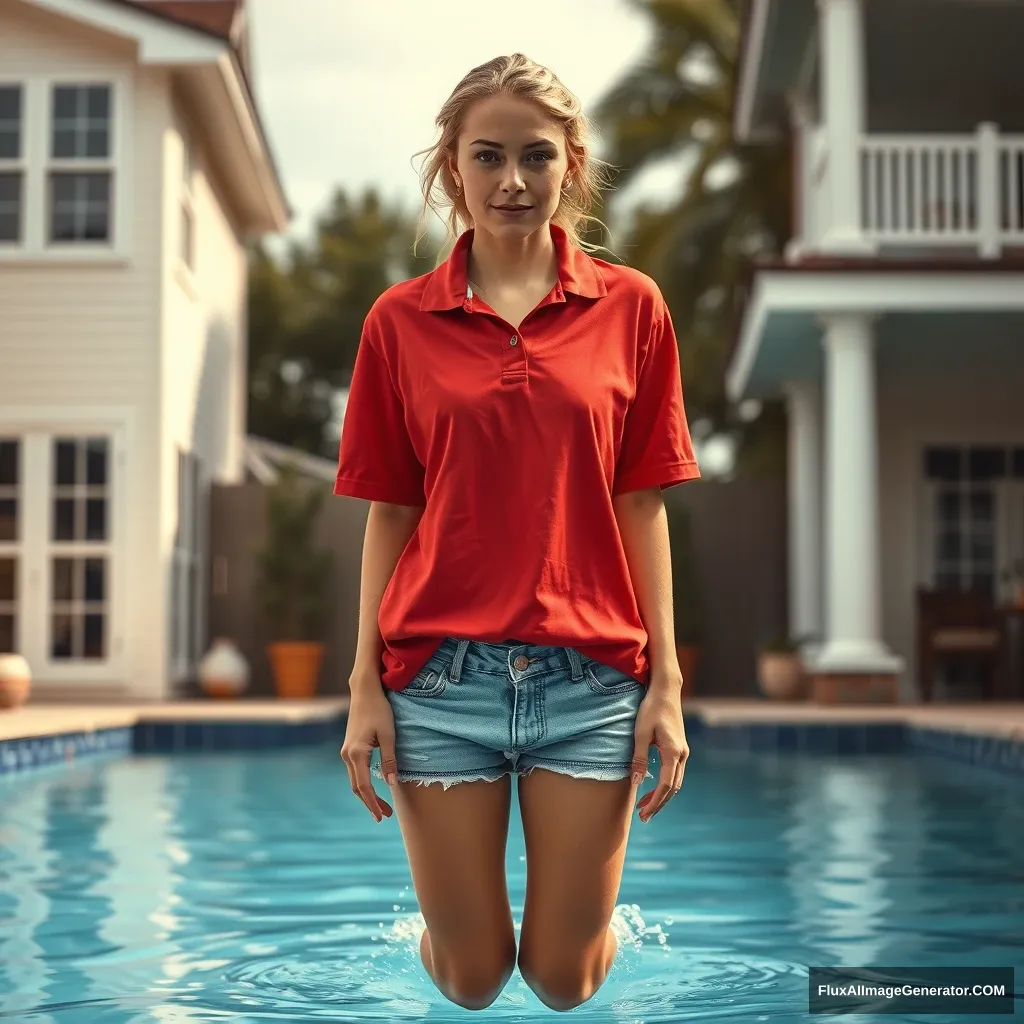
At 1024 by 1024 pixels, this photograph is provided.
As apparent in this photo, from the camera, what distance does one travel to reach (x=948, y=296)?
1164 cm

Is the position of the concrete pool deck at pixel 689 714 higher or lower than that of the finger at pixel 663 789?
lower

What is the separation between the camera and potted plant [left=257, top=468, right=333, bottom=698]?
14.6m

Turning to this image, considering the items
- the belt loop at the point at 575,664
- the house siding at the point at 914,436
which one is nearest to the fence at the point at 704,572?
the house siding at the point at 914,436

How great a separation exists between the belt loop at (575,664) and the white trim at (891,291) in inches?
369

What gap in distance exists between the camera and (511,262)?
2.70 m

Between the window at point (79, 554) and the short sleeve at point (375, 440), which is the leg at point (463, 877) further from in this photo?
the window at point (79, 554)

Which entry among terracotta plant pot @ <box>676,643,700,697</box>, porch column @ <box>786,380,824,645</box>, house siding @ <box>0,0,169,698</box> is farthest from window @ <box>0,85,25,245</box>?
porch column @ <box>786,380,824,645</box>

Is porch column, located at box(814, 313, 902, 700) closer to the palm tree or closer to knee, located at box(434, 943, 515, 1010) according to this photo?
the palm tree

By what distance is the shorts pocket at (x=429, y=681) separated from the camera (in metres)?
2.57

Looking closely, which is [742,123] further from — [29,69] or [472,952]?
[472,952]

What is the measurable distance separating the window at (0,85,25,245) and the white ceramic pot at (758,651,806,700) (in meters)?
6.82

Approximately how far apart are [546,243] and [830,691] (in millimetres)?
9399

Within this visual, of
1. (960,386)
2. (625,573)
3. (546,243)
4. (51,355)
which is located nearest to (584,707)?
(625,573)

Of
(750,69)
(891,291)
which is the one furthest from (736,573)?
(750,69)
